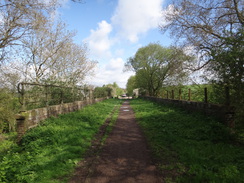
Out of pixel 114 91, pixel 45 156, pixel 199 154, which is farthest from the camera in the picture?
pixel 114 91

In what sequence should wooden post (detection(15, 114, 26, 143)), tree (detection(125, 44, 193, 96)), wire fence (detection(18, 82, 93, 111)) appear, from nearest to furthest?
wooden post (detection(15, 114, 26, 143)), wire fence (detection(18, 82, 93, 111)), tree (detection(125, 44, 193, 96))

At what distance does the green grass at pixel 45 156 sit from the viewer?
3146 mm

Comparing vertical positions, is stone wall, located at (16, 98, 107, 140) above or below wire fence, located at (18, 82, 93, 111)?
below

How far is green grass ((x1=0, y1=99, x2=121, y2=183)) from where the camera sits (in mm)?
3146

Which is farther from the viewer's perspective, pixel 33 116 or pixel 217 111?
pixel 33 116

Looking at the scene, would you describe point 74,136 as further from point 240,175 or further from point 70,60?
point 70,60

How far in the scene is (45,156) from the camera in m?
4.15

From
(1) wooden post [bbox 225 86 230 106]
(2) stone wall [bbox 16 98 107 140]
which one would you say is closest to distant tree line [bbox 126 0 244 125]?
(1) wooden post [bbox 225 86 230 106]

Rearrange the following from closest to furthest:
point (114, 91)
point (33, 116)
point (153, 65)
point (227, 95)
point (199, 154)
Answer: point (199, 154), point (227, 95), point (33, 116), point (153, 65), point (114, 91)

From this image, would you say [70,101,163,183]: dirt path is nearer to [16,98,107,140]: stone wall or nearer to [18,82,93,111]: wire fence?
[16,98,107,140]: stone wall

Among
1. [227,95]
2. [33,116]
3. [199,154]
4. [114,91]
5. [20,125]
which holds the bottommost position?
[199,154]

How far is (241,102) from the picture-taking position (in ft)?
14.0

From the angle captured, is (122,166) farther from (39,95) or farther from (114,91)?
(114,91)

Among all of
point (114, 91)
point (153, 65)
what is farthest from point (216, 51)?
point (114, 91)
